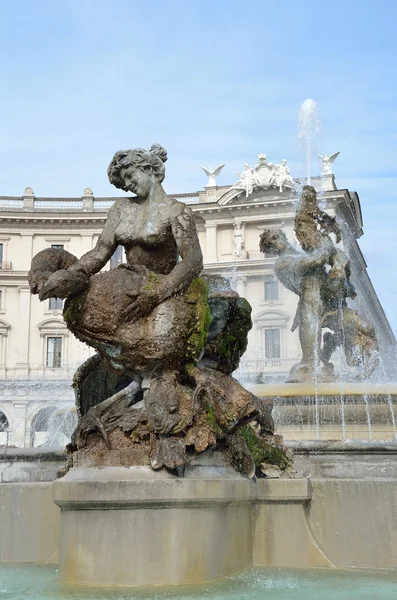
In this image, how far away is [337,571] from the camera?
3.74 m

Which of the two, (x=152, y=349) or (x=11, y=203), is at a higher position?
(x=11, y=203)

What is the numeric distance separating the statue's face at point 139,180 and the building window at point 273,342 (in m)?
40.7

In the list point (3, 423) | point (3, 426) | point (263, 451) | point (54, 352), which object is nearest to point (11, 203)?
point (54, 352)

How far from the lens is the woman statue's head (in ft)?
13.3

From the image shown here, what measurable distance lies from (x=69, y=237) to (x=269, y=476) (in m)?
49.5

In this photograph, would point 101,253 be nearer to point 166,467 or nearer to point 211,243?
point 166,467

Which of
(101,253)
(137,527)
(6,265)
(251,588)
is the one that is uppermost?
(6,265)

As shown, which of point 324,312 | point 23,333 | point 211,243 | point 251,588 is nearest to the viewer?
point 251,588

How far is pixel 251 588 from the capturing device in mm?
3242

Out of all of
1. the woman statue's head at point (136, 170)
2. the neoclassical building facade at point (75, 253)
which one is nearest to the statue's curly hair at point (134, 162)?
the woman statue's head at point (136, 170)

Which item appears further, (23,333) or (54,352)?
(23,333)

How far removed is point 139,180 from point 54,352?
46857 mm

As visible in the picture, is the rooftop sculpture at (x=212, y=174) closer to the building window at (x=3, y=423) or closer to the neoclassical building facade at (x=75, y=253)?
the neoclassical building facade at (x=75, y=253)

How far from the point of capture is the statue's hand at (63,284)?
3471 mm
